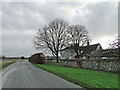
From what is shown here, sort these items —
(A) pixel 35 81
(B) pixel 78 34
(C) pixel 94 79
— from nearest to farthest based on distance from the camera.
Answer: (A) pixel 35 81 < (C) pixel 94 79 < (B) pixel 78 34

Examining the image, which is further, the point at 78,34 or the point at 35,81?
the point at 78,34

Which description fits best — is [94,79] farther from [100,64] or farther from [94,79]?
[100,64]

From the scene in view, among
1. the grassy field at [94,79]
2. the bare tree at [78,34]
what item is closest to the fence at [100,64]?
the grassy field at [94,79]

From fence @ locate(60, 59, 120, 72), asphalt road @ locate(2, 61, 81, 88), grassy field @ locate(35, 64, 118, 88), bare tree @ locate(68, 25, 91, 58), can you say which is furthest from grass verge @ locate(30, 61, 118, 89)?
bare tree @ locate(68, 25, 91, 58)

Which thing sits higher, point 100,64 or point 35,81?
point 100,64

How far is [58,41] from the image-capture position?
37000mm

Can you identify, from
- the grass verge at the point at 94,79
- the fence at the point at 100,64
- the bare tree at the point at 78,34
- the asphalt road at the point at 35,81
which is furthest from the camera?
the bare tree at the point at 78,34

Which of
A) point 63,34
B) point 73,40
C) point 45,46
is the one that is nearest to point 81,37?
point 73,40

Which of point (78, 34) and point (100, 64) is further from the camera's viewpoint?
point (78, 34)

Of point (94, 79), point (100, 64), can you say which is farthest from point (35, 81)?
point (100, 64)

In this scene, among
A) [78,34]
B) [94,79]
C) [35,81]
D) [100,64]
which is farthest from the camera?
[78,34]

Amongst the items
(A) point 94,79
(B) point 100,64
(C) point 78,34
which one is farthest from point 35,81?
(C) point 78,34

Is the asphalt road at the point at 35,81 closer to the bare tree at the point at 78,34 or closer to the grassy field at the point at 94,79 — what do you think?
the grassy field at the point at 94,79

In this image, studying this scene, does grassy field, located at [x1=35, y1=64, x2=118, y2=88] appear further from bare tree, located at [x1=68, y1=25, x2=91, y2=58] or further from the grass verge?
bare tree, located at [x1=68, y1=25, x2=91, y2=58]
